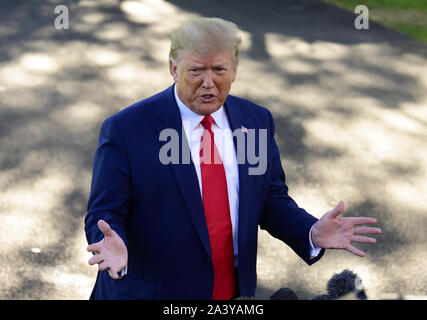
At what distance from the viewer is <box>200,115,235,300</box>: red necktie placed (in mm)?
2732

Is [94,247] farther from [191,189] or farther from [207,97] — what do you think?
[207,97]

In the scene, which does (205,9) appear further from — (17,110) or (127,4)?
(17,110)

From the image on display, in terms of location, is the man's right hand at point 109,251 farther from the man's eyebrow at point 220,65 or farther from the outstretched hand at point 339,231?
the outstretched hand at point 339,231

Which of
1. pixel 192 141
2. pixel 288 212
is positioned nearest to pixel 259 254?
pixel 288 212

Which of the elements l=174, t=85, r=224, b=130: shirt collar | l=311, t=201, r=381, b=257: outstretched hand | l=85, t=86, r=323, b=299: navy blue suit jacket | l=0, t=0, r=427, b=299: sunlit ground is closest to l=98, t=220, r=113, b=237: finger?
l=85, t=86, r=323, b=299: navy blue suit jacket

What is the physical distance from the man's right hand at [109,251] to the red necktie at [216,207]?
41 centimetres

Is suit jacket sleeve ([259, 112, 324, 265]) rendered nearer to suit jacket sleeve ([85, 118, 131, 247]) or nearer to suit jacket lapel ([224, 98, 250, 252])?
suit jacket lapel ([224, 98, 250, 252])

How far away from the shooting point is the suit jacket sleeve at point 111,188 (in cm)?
264

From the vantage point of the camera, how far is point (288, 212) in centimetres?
296

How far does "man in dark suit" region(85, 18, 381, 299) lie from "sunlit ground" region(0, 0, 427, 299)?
6.21 feet

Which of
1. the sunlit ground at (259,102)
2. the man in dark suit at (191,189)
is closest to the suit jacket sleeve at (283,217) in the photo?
the man in dark suit at (191,189)

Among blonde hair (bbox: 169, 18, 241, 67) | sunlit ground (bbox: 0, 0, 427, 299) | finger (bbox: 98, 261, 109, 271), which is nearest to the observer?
finger (bbox: 98, 261, 109, 271)

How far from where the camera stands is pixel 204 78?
2578 millimetres
